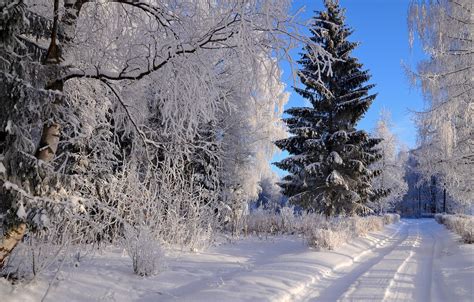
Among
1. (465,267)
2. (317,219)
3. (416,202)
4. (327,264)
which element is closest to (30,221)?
(327,264)

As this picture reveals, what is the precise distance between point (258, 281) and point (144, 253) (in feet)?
5.62

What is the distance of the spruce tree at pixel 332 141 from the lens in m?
17.2

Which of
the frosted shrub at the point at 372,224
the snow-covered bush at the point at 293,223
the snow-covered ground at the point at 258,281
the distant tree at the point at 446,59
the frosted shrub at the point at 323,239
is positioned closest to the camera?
the snow-covered ground at the point at 258,281

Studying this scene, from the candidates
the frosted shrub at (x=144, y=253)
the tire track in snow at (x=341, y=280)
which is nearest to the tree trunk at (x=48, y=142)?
the frosted shrub at (x=144, y=253)

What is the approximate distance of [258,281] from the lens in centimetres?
557

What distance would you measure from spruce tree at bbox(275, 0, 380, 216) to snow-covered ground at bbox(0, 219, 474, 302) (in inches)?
331

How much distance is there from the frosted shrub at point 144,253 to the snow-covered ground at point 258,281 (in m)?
0.14

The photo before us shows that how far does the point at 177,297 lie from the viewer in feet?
15.3

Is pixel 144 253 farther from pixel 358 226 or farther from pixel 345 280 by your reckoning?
pixel 358 226

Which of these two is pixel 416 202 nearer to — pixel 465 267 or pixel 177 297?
pixel 465 267

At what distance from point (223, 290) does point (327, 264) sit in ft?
10.9

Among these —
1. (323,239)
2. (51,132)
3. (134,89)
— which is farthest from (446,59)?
(51,132)

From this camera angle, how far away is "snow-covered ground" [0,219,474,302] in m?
4.62

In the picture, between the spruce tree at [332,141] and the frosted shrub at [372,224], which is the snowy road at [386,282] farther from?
the frosted shrub at [372,224]
